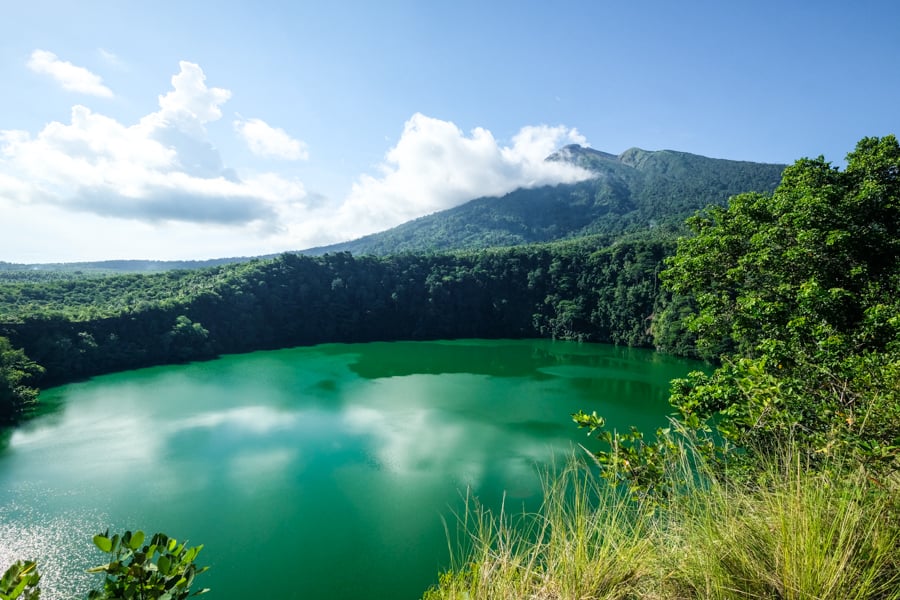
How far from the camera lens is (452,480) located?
12.3 meters

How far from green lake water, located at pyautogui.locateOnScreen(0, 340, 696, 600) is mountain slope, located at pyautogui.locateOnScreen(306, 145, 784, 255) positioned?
6700 cm

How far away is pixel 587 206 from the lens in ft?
378

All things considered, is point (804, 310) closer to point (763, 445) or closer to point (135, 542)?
point (763, 445)

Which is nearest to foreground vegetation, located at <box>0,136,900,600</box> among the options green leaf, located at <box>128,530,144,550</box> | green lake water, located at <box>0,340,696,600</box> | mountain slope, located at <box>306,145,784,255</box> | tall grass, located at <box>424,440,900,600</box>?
tall grass, located at <box>424,440,900,600</box>

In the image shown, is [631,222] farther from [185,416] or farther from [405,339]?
[185,416]

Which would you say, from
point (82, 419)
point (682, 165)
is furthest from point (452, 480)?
point (682, 165)

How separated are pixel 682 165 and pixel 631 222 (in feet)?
134

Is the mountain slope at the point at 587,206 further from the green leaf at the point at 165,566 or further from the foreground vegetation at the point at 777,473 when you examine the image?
the green leaf at the point at 165,566

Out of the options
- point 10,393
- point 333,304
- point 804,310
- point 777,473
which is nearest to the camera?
point 777,473

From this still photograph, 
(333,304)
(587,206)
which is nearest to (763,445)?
(333,304)

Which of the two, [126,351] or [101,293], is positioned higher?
[101,293]

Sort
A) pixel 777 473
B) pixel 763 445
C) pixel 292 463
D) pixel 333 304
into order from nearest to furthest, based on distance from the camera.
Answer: pixel 777 473 < pixel 763 445 < pixel 292 463 < pixel 333 304

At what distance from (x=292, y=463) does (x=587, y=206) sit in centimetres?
11283

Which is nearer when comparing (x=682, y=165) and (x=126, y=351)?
(x=126, y=351)
